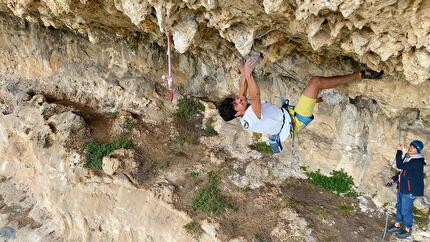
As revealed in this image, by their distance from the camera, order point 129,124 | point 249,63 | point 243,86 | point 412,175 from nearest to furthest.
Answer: point 249,63 < point 243,86 < point 412,175 < point 129,124

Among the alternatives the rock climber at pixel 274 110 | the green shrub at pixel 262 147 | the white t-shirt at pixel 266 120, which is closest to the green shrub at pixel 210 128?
the green shrub at pixel 262 147

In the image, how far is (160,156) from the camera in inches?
439

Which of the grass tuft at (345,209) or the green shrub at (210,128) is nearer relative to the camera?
the grass tuft at (345,209)

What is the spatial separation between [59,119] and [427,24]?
33.4 ft

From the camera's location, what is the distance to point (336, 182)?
32.9 ft

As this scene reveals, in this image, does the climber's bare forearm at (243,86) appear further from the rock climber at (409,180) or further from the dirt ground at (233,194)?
the dirt ground at (233,194)

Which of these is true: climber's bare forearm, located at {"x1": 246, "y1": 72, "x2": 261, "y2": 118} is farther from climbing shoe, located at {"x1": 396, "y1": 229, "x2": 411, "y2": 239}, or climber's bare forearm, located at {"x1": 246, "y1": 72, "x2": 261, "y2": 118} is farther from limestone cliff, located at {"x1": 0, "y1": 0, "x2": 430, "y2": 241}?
climbing shoe, located at {"x1": 396, "y1": 229, "x2": 411, "y2": 239}

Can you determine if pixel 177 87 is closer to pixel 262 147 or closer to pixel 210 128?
pixel 210 128

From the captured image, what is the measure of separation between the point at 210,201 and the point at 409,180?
4.55 meters

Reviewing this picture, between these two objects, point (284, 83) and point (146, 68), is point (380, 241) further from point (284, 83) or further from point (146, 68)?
point (146, 68)

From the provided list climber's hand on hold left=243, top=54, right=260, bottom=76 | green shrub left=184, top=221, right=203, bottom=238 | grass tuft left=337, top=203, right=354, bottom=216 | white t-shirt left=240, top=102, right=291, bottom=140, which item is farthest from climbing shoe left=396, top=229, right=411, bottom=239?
climber's hand on hold left=243, top=54, right=260, bottom=76

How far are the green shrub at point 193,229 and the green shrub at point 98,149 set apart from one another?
3.10 meters

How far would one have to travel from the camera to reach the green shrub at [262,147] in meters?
11.2

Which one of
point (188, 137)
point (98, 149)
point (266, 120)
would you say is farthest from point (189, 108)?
point (266, 120)
